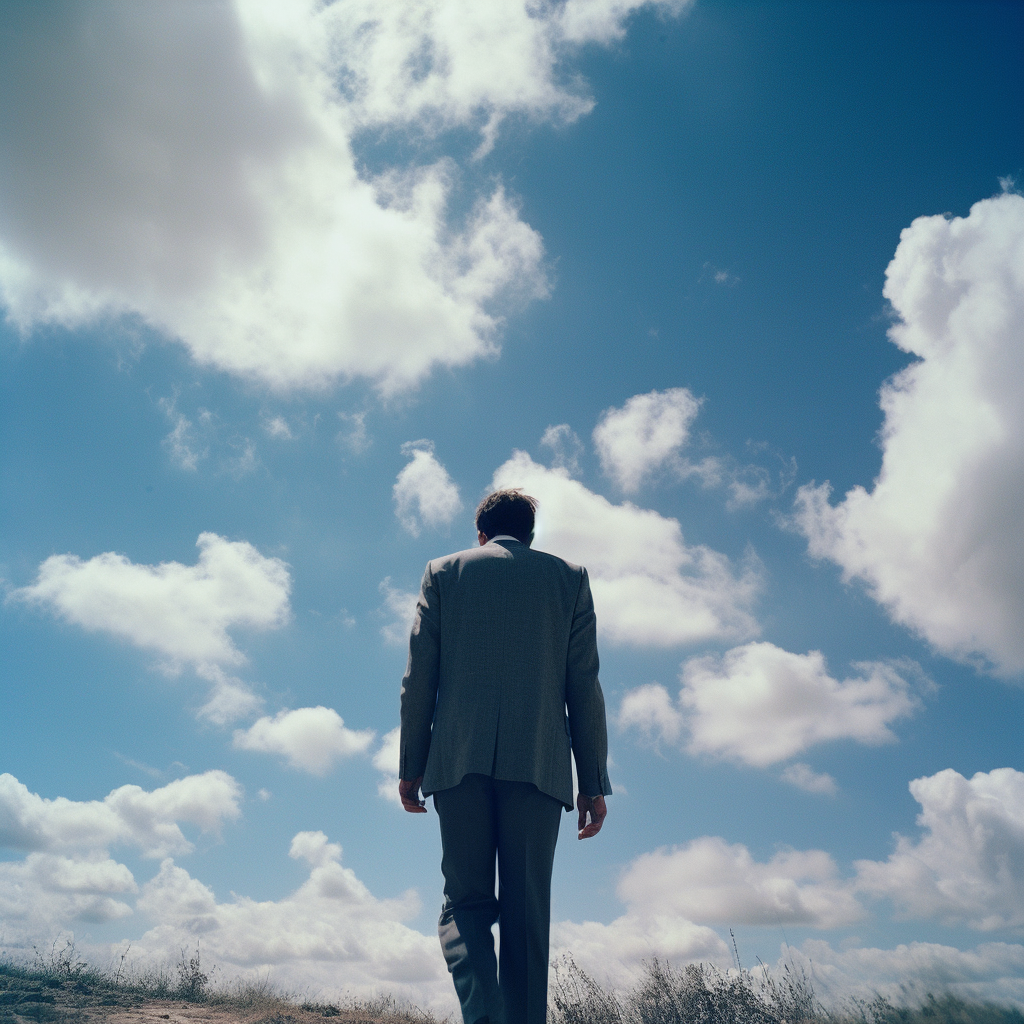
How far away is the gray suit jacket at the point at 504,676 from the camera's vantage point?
2908 millimetres

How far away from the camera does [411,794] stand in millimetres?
3129

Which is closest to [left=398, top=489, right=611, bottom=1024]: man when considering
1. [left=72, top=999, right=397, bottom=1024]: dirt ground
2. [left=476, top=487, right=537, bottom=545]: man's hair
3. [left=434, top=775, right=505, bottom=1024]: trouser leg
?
[left=434, top=775, right=505, bottom=1024]: trouser leg

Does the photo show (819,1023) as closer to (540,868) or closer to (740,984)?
(740,984)

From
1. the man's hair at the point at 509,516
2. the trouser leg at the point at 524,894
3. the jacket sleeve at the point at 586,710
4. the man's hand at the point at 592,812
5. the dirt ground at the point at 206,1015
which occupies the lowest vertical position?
the dirt ground at the point at 206,1015

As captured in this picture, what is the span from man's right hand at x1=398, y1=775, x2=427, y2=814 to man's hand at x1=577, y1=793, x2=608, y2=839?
70 centimetres

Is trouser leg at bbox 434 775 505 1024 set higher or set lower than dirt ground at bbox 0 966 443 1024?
higher

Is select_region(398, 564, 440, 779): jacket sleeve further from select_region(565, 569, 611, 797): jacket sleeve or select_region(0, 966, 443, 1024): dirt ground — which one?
select_region(0, 966, 443, 1024): dirt ground

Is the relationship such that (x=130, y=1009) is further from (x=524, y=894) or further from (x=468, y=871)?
(x=524, y=894)

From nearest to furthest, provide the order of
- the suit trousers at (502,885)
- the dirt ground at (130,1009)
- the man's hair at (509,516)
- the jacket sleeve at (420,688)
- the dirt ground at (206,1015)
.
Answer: the suit trousers at (502,885) → the jacket sleeve at (420,688) → the man's hair at (509,516) → the dirt ground at (130,1009) → the dirt ground at (206,1015)

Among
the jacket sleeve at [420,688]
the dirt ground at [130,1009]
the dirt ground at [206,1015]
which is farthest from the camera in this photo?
the dirt ground at [206,1015]

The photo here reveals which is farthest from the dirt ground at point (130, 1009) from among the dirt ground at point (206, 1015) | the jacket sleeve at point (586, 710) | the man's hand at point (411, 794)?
the jacket sleeve at point (586, 710)

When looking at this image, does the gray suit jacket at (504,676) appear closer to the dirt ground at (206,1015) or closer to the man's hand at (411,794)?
the man's hand at (411,794)

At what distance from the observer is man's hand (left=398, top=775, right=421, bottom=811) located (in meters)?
3.11

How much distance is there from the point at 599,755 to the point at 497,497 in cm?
130
